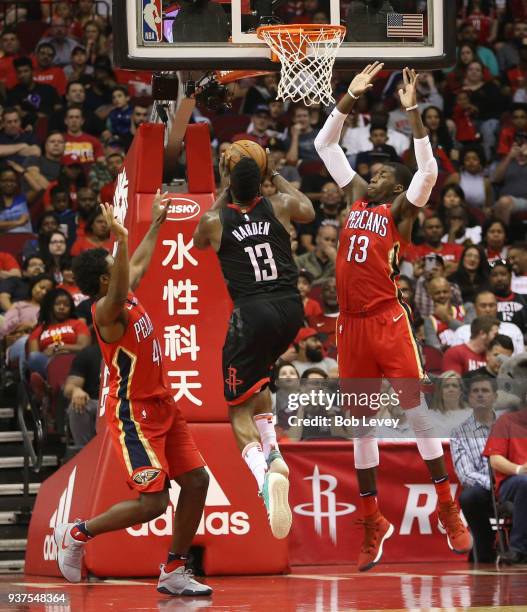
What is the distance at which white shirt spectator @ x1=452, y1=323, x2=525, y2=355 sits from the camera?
45.2 feet

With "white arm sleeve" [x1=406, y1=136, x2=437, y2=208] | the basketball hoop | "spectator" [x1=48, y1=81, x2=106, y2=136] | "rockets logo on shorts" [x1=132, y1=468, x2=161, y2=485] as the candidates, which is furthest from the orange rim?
"spectator" [x1=48, y1=81, x2=106, y2=136]

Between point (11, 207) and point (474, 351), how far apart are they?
20.7ft

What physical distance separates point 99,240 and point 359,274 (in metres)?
6.73

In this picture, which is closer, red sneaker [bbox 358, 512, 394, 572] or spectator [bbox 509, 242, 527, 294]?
red sneaker [bbox 358, 512, 394, 572]

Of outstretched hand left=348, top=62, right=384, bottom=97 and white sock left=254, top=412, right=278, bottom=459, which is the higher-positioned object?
outstretched hand left=348, top=62, right=384, bottom=97

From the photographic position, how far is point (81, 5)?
2105 cm

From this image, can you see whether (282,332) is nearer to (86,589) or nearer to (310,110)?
(86,589)

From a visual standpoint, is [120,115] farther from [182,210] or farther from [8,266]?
[182,210]

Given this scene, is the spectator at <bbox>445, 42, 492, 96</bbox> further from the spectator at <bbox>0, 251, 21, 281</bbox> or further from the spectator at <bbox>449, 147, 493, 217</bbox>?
the spectator at <bbox>0, 251, 21, 281</bbox>

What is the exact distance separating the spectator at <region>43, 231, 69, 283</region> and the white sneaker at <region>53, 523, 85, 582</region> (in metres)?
6.19

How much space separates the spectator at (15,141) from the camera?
696 inches

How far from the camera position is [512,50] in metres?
21.1

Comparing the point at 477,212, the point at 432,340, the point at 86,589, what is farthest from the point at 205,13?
the point at 477,212

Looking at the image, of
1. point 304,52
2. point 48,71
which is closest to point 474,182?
point 48,71
